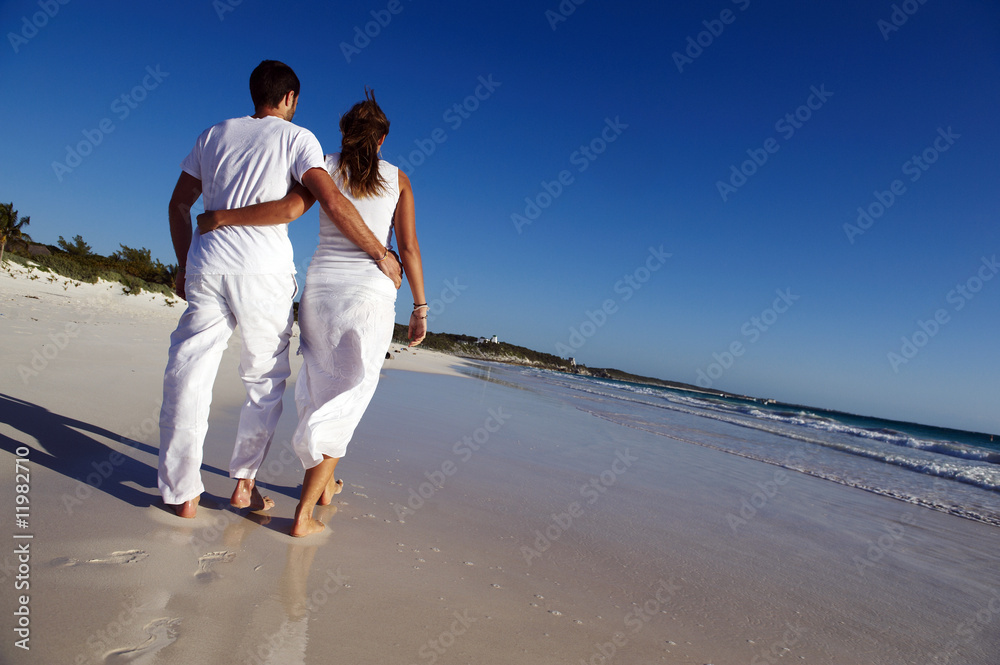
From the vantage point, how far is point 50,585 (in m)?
1.49

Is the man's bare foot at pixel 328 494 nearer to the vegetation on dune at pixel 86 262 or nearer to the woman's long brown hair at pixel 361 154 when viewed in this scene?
the woman's long brown hair at pixel 361 154

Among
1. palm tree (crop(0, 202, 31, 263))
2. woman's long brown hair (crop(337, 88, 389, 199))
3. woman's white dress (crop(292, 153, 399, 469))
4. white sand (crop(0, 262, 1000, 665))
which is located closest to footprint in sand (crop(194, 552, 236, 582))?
white sand (crop(0, 262, 1000, 665))

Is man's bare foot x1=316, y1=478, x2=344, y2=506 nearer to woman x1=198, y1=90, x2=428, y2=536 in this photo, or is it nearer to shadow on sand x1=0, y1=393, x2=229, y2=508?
woman x1=198, y1=90, x2=428, y2=536

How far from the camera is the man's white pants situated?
84.7 inches

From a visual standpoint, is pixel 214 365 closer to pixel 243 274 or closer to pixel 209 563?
pixel 243 274

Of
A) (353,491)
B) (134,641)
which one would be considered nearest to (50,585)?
(134,641)

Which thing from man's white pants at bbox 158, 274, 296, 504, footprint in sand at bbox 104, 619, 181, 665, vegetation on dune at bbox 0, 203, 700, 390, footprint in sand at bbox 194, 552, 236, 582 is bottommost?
vegetation on dune at bbox 0, 203, 700, 390

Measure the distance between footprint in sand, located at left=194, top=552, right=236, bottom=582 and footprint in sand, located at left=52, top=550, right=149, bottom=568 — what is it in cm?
18

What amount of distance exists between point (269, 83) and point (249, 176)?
0.45 metres

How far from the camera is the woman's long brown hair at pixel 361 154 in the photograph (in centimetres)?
243

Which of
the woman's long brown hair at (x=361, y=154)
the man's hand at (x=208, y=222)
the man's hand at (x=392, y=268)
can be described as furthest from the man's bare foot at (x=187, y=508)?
the woman's long brown hair at (x=361, y=154)

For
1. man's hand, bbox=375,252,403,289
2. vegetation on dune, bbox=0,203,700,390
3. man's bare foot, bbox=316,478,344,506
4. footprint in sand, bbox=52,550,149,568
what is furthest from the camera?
vegetation on dune, bbox=0,203,700,390

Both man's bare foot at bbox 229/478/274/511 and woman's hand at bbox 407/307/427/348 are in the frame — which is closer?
man's bare foot at bbox 229/478/274/511

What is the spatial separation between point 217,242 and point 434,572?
5.32 feet
